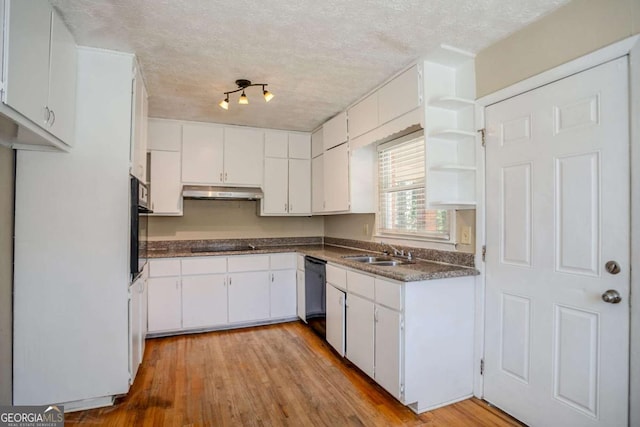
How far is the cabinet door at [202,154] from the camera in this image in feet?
12.4

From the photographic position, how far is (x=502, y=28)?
1.95 m

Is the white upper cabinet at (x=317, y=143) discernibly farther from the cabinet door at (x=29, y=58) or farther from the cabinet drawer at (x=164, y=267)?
the cabinet door at (x=29, y=58)

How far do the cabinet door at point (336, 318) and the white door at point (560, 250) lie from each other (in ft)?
3.59

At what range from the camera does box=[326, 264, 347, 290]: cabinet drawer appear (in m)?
2.78

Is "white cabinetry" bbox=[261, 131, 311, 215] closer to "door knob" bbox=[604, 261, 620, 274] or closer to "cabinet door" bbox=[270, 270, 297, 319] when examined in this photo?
"cabinet door" bbox=[270, 270, 297, 319]

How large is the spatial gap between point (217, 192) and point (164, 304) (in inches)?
51.0

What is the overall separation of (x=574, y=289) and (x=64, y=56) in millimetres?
3115

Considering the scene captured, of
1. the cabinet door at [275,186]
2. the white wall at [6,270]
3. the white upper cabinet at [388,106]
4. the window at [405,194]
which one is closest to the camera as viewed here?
the white wall at [6,270]

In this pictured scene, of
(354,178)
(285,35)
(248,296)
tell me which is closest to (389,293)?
(354,178)

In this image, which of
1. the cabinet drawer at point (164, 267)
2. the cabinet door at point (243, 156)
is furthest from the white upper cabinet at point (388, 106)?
the cabinet drawer at point (164, 267)

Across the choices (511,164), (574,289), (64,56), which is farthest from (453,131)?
(64,56)

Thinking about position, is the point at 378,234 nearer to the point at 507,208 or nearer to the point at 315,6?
the point at 507,208

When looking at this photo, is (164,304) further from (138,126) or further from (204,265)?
(138,126)

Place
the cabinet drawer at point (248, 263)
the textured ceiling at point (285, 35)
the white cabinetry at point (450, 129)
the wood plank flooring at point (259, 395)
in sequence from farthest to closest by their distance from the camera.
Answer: the cabinet drawer at point (248, 263) < the white cabinetry at point (450, 129) < the wood plank flooring at point (259, 395) < the textured ceiling at point (285, 35)
